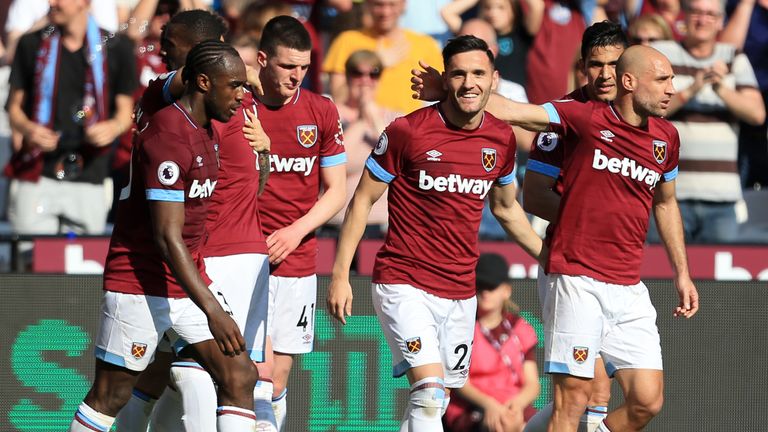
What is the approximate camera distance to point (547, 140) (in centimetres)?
823

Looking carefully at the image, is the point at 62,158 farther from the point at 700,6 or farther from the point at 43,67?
the point at 700,6

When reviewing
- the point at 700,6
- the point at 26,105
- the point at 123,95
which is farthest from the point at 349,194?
the point at 700,6

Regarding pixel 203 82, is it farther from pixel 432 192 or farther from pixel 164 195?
pixel 432 192

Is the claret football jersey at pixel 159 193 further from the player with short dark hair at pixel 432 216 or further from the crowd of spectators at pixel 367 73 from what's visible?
the crowd of spectators at pixel 367 73

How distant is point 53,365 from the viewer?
365 inches

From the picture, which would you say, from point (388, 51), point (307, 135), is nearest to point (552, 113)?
point (307, 135)

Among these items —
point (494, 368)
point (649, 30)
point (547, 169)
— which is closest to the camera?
point (547, 169)

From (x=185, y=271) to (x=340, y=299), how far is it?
1.12m

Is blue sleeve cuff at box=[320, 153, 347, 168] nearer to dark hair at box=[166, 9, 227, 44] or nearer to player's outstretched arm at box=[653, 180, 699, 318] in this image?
dark hair at box=[166, 9, 227, 44]

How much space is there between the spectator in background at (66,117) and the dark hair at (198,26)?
317 cm

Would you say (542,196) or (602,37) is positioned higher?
(602,37)

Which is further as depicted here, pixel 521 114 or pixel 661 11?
pixel 661 11

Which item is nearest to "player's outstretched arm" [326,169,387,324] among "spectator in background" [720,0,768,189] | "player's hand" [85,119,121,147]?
"player's hand" [85,119,121,147]

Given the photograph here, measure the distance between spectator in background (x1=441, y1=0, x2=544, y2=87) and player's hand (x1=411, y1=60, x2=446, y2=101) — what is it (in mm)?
3848
